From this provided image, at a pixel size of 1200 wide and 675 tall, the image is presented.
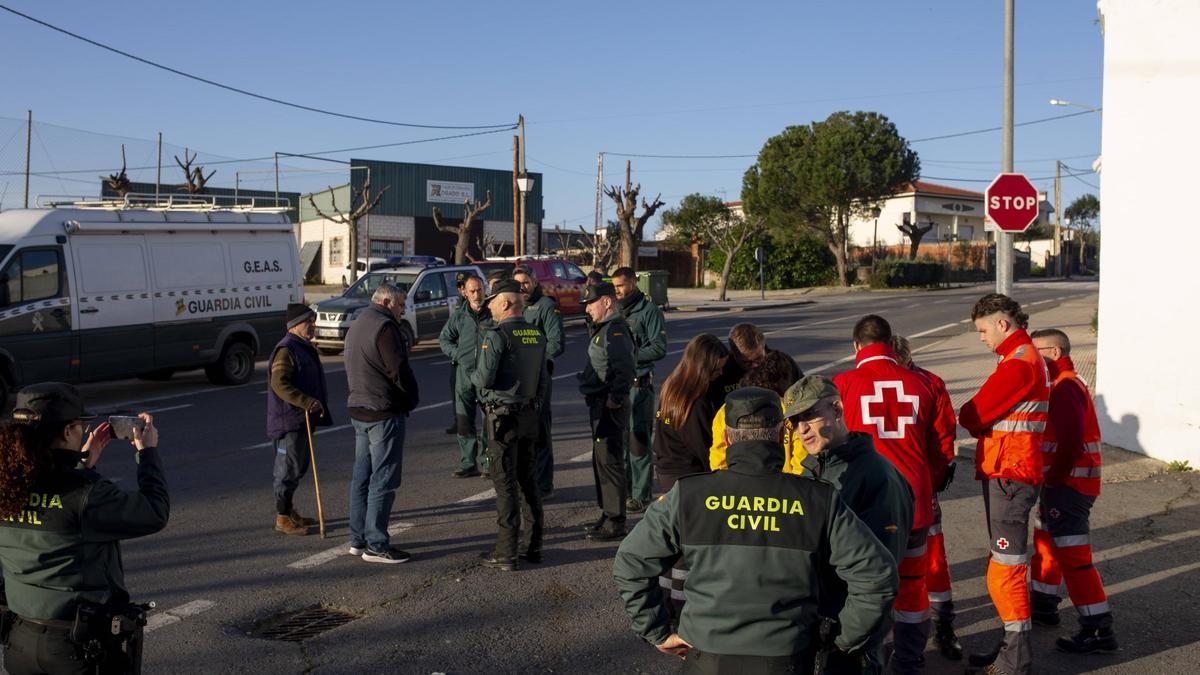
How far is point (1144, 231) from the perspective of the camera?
9.49m

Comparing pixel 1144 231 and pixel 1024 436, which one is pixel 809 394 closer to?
pixel 1024 436

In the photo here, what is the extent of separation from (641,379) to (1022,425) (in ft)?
10.3

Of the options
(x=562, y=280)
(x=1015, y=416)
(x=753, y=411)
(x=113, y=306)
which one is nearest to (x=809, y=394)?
(x=753, y=411)

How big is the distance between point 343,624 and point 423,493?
2997mm

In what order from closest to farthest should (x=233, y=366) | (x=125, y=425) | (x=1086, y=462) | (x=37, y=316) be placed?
1. (x=125, y=425)
2. (x=1086, y=462)
3. (x=37, y=316)
4. (x=233, y=366)

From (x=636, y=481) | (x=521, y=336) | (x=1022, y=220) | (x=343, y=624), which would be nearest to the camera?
(x=343, y=624)

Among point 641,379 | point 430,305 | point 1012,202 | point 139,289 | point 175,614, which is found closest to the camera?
point 175,614

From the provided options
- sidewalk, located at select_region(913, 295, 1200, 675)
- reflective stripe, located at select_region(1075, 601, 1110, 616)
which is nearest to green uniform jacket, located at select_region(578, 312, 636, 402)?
sidewalk, located at select_region(913, 295, 1200, 675)

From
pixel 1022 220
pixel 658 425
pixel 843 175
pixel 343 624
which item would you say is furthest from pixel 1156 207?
pixel 843 175

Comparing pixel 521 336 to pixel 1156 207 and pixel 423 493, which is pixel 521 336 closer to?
Answer: pixel 423 493

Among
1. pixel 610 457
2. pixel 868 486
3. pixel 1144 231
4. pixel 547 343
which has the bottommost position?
pixel 610 457

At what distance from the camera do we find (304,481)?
8938 millimetres

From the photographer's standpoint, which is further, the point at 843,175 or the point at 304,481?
the point at 843,175

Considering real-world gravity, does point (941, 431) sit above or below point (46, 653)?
above
